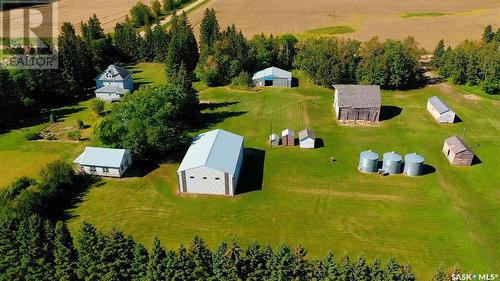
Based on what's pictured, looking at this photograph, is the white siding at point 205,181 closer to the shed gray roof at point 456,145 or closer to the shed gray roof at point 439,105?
the shed gray roof at point 456,145

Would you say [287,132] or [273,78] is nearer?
[287,132]

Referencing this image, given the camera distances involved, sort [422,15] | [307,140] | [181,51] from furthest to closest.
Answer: [422,15], [181,51], [307,140]

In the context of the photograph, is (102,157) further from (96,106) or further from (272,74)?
Answer: (272,74)

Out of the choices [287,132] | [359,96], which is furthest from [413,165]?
[359,96]

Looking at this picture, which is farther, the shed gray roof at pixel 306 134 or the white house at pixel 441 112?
the white house at pixel 441 112

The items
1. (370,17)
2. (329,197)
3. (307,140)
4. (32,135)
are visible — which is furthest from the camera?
(370,17)

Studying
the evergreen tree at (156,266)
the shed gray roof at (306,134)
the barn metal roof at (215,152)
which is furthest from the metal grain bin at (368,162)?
the evergreen tree at (156,266)

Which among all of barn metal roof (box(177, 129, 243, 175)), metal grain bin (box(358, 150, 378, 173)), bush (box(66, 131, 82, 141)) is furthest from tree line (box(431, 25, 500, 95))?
bush (box(66, 131, 82, 141))

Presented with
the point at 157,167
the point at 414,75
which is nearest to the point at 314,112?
the point at 414,75
